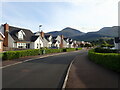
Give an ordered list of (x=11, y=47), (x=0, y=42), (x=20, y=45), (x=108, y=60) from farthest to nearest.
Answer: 1. (x=20, y=45)
2. (x=11, y=47)
3. (x=0, y=42)
4. (x=108, y=60)

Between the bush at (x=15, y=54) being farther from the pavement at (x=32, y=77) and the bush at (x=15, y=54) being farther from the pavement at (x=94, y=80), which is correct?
the pavement at (x=94, y=80)

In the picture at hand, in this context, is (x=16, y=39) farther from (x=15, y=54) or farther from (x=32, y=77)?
(x=32, y=77)

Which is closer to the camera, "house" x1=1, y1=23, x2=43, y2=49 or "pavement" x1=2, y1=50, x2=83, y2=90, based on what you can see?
"pavement" x1=2, y1=50, x2=83, y2=90

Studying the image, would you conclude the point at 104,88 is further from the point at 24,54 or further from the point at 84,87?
the point at 24,54

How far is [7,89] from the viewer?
623cm

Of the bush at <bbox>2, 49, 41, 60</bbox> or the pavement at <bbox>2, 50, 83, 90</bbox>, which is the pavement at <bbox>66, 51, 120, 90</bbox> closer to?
the pavement at <bbox>2, 50, 83, 90</bbox>

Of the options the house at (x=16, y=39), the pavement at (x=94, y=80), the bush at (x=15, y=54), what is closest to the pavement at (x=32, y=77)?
the pavement at (x=94, y=80)

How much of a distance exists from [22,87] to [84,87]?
3.38 m

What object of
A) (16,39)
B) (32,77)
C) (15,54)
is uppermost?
(16,39)

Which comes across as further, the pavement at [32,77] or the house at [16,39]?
the house at [16,39]

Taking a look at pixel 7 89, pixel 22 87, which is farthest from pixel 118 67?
pixel 7 89

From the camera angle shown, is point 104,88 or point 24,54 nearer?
point 104,88

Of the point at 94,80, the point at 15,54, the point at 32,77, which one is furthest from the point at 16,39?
the point at 94,80

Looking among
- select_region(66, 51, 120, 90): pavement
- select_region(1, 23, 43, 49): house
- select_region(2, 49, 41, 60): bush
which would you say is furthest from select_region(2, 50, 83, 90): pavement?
select_region(1, 23, 43, 49): house
